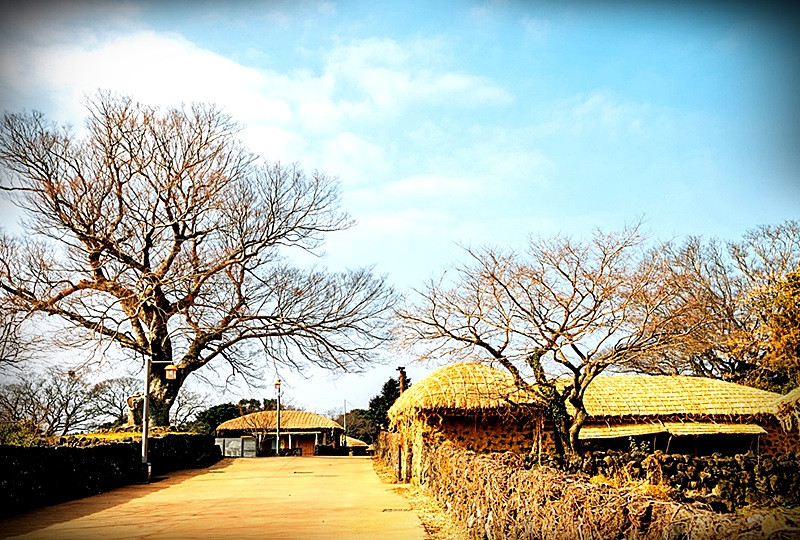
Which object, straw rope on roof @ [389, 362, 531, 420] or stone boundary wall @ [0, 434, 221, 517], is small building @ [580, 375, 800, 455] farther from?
stone boundary wall @ [0, 434, 221, 517]

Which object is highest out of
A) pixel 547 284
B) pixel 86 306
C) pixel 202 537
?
pixel 86 306

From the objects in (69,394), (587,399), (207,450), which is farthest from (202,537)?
(69,394)

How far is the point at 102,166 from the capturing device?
24.1 meters

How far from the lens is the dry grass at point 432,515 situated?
Result: 9.57m

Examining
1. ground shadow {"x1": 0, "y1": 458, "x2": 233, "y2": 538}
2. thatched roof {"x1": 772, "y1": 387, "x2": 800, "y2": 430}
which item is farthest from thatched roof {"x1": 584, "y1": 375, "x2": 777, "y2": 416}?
ground shadow {"x1": 0, "y1": 458, "x2": 233, "y2": 538}

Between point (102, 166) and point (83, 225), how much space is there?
1.97 m

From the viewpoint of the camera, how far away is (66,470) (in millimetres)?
15133

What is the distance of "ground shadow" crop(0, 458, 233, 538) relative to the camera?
35.4 feet

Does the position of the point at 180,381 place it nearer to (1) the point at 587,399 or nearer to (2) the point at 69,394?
(2) the point at 69,394

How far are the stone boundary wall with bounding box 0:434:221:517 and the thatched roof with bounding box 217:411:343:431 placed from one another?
87.5ft

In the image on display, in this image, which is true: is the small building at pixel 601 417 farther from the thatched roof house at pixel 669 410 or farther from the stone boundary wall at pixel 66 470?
the stone boundary wall at pixel 66 470

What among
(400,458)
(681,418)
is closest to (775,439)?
(681,418)

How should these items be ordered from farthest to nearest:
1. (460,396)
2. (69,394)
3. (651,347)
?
(69,394)
(460,396)
(651,347)

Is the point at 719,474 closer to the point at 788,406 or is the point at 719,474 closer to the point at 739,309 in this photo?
the point at 788,406
